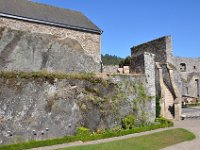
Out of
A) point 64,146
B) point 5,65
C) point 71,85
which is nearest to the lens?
point 64,146

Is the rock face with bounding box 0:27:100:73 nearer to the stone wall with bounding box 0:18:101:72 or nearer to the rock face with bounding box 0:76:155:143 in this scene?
the stone wall with bounding box 0:18:101:72

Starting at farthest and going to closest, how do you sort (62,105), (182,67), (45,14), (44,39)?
(182,67)
(45,14)
(44,39)
(62,105)

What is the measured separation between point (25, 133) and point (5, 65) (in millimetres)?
3774

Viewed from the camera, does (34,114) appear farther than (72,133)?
No

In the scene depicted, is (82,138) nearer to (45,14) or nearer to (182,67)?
(45,14)

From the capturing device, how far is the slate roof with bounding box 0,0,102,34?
2510 centimetres

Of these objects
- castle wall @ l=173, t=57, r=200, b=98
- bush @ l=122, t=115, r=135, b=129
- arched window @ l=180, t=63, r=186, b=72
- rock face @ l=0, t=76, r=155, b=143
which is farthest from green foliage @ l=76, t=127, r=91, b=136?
arched window @ l=180, t=63, r=186, b=72

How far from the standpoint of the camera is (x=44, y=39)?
1769 centimetres

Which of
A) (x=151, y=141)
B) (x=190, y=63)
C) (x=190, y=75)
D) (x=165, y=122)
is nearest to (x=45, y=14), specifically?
(x=165, y=122)

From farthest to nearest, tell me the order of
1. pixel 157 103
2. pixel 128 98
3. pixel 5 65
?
pixel 157 103
pixel 128 98
pixel 5 65

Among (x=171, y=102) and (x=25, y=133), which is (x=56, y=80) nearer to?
(x=25, y=133)

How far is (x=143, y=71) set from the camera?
21.8 metres

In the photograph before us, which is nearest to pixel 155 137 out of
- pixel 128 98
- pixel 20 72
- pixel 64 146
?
pixel 128 98

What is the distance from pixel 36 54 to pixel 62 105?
3.36 metres
